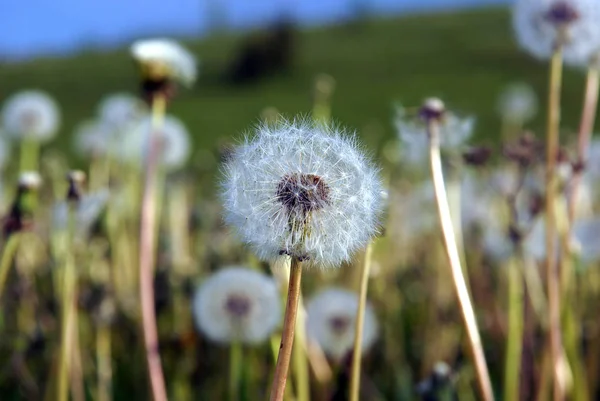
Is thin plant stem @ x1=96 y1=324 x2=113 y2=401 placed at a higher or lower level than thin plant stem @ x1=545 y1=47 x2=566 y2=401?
lower

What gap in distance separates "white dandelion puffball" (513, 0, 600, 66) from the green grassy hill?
23489 millimetres

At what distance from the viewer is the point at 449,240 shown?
1.08 m

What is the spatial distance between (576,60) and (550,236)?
0.37 m

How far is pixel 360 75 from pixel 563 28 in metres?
33.3

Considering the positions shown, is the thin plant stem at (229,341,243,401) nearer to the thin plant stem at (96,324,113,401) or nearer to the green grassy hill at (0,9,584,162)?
the thin plant stem at (96,324,113,401)

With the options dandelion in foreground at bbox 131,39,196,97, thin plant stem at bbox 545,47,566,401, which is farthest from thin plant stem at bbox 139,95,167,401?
thin plant stem at bbox 545,47,566,401

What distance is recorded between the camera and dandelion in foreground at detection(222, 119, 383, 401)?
0.79m

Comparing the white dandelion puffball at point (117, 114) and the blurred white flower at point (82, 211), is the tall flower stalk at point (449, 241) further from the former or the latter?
the white dandelion puffball at point (117, 114)

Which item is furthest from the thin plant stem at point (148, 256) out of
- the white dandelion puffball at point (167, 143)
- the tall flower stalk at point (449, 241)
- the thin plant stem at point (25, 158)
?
the thin plant stem at point (25, 158)

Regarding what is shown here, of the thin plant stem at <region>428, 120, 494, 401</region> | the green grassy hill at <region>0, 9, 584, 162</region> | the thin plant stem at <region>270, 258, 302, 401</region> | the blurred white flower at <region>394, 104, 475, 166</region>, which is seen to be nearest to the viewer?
the thin plant stem at <region>270, 258, 302, 401</region>

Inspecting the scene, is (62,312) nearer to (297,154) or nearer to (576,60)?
(297,154)

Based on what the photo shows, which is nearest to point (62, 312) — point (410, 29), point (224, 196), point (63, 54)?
point (224, 196)

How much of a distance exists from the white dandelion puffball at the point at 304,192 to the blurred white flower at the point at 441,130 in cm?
40

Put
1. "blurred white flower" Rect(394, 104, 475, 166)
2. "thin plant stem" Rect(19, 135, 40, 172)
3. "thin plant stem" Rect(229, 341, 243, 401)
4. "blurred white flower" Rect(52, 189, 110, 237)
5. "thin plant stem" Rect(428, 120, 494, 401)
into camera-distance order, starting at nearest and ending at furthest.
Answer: "thin plant stem" Rect(428, 120, 494, 401) → "blurred white flower" Rect(394, 104, 475, 166) → "thin plant stem" Rect(229, 341, 243, 401) → "blurred white flower" Rect(52, 189, 110, 237) → "thin plant stem" Rect(19, 135, 40, 172)
